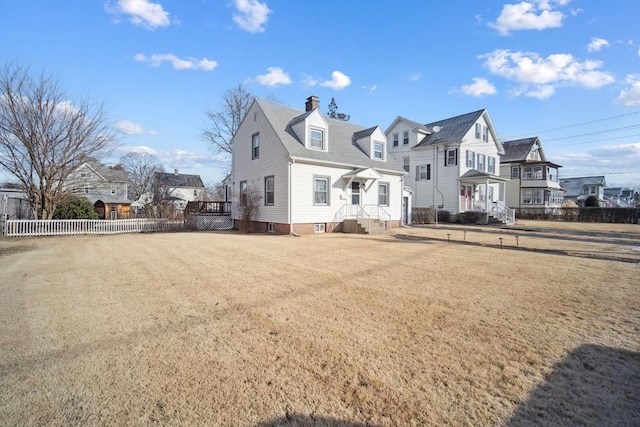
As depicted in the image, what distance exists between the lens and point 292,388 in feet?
9.98

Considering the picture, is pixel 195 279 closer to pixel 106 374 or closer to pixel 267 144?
pixel 106 374

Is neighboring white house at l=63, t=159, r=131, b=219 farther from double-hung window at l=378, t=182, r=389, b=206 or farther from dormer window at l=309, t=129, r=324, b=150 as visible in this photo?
double-hung window at l=378, t=182, r=389, b=206

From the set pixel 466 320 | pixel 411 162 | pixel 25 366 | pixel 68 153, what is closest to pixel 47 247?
pixel 68 153

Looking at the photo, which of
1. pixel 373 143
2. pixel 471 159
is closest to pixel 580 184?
pixel 471 159

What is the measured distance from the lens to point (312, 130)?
723 inches

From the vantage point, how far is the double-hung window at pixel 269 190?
713 inches

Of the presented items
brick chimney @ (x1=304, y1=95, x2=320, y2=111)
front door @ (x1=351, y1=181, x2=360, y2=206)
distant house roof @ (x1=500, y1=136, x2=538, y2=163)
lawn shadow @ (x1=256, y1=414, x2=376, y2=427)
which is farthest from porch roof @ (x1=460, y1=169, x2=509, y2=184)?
lawn shadow @ (x1=256, y1=414, x2=376, y2=427)

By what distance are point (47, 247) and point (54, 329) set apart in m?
11.0

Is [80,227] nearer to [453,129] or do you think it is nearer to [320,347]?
[320,347]

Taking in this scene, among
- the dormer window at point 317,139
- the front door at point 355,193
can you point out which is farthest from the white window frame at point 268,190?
the front door at point 355,193

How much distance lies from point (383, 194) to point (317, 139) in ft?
20.1

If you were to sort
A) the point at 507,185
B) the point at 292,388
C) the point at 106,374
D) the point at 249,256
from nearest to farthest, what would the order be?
1. the point at 292,388
2. the point at 106,374
3. the point at 249,256
4. the point at 507,185

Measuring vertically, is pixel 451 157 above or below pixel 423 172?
above

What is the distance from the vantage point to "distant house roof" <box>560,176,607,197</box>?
65688 millimetres
